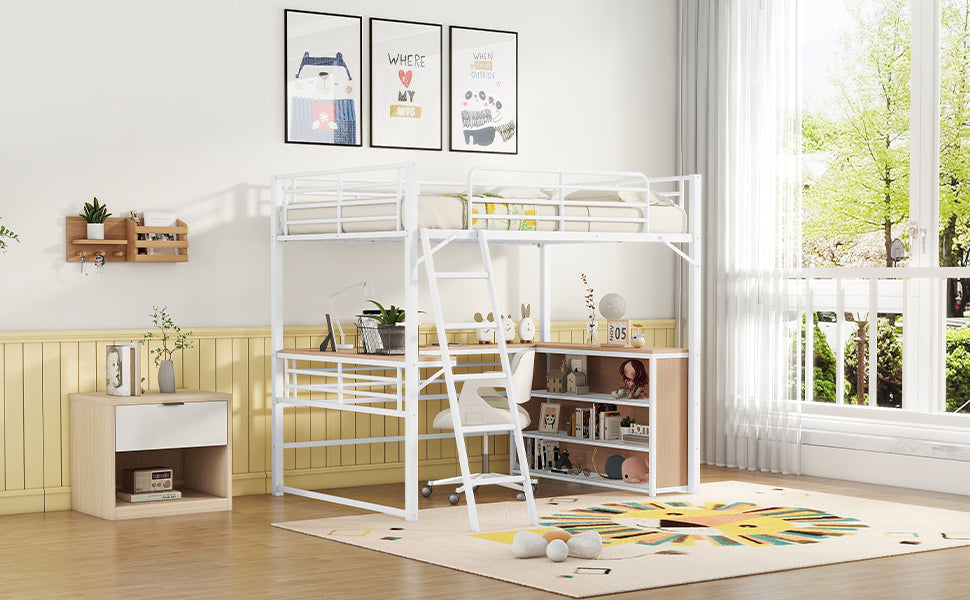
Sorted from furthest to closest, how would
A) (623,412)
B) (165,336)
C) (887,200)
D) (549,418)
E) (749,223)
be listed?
(749,223)
(887,200)
(549,418)
(623,412)
(165,336)

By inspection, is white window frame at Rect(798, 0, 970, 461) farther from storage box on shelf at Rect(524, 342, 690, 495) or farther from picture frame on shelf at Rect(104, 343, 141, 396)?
picture frame on shelf at Rect(104, 343, 141, 396)

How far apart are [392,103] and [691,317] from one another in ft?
6.31

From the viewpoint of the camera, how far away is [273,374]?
6.22 m

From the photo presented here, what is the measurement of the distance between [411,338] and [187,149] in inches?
65.1

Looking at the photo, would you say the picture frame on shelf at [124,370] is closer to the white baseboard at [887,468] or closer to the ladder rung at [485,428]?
the ladder rung at [485,428]

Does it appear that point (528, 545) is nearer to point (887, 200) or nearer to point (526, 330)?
Answer: point (526, 330)

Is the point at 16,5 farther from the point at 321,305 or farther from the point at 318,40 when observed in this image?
the point at 321,305

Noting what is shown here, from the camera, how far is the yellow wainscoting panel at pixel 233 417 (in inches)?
226

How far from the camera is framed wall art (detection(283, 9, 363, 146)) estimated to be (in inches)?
252

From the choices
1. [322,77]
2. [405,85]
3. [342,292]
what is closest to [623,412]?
[342,292]

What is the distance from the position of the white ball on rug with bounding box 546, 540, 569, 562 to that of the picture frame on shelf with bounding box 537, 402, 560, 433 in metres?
2.14

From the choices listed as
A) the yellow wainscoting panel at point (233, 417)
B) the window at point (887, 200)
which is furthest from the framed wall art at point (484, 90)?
the window at point (887, 200)

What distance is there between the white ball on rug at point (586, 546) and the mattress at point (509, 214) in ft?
5.06

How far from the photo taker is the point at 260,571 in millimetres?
4426
